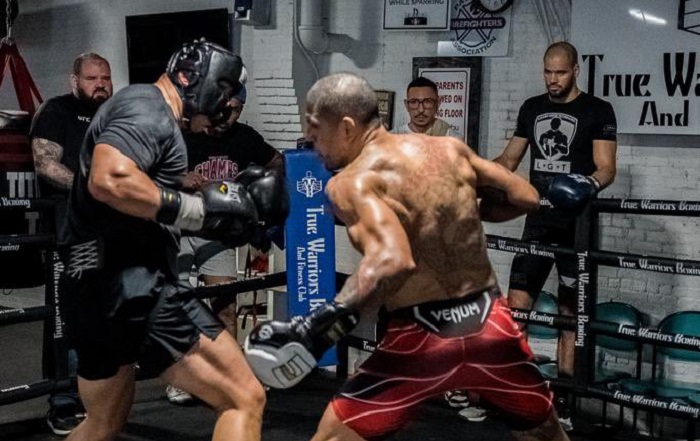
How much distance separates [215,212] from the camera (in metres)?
2.99

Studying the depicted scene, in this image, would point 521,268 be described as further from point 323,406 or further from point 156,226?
point 156,226

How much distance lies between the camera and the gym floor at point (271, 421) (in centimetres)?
450

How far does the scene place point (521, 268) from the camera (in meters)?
4.87

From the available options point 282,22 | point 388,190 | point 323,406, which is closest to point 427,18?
point 282,22

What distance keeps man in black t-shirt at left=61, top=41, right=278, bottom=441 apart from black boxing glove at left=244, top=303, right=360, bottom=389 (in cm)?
52

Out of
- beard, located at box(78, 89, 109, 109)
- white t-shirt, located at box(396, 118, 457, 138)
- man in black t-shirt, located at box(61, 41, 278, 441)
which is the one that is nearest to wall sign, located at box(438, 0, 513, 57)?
white t-shirt, located at box(396, 118, 457, 138)

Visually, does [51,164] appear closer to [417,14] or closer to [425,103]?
[425,103]

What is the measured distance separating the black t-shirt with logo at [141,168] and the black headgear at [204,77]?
0.10 metres

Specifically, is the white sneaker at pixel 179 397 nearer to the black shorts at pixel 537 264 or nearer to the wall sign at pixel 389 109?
the black shorts at pixel 537 264

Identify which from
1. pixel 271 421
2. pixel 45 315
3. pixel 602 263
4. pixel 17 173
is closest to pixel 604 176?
pixel 602 263

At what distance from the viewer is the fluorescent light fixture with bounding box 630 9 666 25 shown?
16.7 ft

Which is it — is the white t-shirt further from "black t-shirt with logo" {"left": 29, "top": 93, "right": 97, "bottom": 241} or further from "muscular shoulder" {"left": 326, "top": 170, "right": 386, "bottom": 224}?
"muscular shoulder" {"left": 326, "top": 170, "right": 386, "bottom": 224}

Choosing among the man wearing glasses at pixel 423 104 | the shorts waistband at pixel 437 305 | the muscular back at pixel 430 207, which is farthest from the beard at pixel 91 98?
the shorts waistband at pixel 437 305

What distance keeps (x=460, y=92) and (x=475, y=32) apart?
1.11 feet
